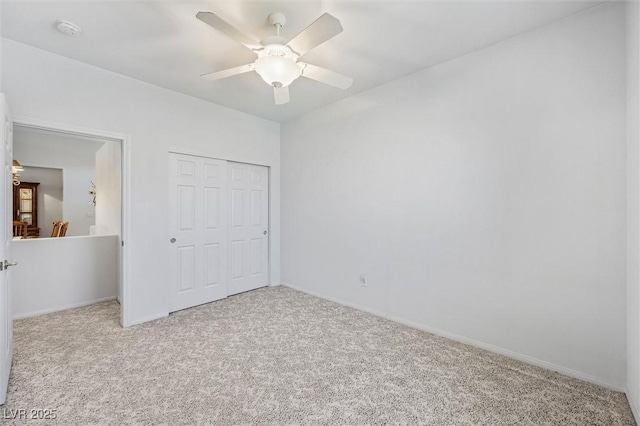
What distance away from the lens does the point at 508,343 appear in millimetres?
2391

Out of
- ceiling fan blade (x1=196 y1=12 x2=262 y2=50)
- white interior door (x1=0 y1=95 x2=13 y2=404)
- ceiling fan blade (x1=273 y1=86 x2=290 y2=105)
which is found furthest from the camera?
ceiling fan blade (x1=273 y1=86 x2=290 y2=105)

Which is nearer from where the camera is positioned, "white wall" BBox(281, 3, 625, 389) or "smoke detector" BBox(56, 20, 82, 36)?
"white wall" BBox(281, 3, 625, 389)

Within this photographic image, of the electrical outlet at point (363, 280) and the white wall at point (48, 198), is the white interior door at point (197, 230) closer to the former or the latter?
the electrical outlet at point (363, 280)

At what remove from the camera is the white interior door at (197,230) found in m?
3.44

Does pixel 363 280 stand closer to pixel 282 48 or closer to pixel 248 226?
pixel 248 226

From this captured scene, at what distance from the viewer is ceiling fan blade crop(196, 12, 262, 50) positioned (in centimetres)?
158

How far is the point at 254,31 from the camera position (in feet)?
7.17

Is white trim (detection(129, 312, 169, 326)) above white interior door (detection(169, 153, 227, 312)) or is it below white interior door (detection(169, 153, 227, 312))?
below

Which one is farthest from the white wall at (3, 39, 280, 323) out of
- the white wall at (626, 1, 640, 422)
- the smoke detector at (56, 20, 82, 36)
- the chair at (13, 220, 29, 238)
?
the chair at (13, 220, 29, 238)

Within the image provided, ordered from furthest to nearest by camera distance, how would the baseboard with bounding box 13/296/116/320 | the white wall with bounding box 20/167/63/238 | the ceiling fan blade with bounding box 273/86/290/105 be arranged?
the white wall with bounding box 20/167/63/238, the baseboard with bounding box 13/296/116/320, the ceiling fan blade with bounding box 273/86/290/105

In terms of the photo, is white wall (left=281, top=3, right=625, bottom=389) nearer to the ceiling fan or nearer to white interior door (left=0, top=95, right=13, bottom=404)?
the ceiling fan

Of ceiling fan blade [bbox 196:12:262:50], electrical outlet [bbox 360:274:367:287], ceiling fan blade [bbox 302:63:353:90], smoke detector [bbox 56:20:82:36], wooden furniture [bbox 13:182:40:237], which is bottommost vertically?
electrical outlet [bbox 360:274:367:287]

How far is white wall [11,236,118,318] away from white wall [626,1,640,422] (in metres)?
5.19

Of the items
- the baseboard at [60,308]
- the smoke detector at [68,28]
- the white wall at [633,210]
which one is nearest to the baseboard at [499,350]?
the white wall at [633,210]
